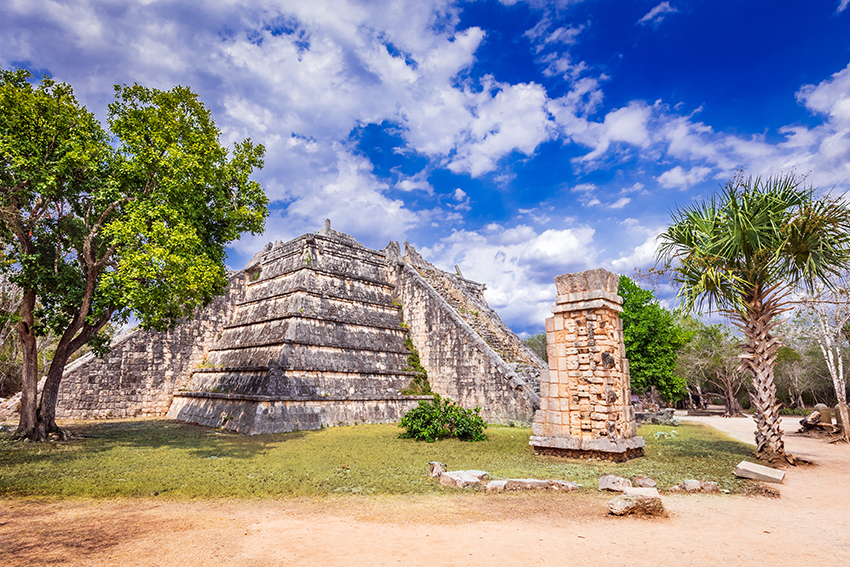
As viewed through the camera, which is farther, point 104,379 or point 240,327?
point 240,327

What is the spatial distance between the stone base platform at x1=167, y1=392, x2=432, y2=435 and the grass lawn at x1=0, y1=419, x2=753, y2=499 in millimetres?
846

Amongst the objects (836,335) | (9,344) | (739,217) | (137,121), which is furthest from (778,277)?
(9,344)

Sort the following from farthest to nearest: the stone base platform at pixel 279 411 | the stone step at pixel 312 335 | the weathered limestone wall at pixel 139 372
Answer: the stone step at pixel 312 335 < the weathered limestone wall at pixel 139 372 < the stone base platform at pixel 279 411

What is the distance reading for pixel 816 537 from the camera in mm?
4961

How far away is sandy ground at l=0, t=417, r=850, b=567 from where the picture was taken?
13.9 ft

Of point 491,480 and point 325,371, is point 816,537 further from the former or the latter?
point 325,371

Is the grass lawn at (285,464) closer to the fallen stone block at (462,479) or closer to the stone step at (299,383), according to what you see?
the fallen stone block at (462,479)

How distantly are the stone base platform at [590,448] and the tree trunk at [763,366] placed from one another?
2.55 metres

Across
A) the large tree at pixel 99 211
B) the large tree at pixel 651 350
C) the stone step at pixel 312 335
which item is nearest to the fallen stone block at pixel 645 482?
the large tree at pixel 99 211

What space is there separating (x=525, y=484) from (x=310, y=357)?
1065cm

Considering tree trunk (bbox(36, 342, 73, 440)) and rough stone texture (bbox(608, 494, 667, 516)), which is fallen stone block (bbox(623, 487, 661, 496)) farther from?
tree trunk (bbox(36, 342, 73, 440))

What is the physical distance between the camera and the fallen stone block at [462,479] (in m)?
7.06

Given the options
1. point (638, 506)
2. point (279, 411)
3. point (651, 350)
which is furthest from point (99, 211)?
point (651, 350)

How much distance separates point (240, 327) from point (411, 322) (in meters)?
7.54
